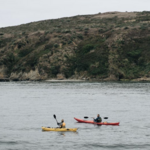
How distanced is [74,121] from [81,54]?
93.2 metres

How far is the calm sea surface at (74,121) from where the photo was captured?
45066mm

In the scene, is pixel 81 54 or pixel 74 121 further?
pixel 81 54

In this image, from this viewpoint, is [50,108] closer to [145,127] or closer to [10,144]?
[145,127]

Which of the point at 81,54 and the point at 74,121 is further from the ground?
the point at 81,54

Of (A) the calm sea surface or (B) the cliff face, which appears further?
(B) the cliff face

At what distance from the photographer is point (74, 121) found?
196 ft

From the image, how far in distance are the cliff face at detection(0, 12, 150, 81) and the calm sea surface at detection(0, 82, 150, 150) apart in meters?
40.5

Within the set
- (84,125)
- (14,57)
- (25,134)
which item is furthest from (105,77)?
(25,134)

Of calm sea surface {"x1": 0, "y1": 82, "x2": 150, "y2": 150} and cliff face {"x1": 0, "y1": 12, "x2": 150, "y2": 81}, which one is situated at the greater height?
cliff face {"x1": 0, "y1": 12, "x2": 150, "y2": 81}

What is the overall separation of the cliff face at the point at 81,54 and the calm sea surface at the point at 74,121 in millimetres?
40480

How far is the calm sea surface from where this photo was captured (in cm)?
4507

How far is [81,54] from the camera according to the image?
15175 centimetres

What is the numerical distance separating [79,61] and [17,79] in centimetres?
2386

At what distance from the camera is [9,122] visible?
58594 mm
